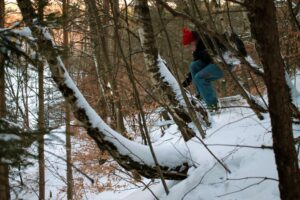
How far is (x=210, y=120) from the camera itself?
5480 millimetres

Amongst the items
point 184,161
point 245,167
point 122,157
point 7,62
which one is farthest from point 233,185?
point 7,62

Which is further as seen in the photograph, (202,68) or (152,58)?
(202,68)

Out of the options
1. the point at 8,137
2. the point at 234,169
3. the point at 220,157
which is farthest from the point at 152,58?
the point at 8,137

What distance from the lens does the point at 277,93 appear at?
6.19ft

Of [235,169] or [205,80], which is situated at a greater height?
[205,80]

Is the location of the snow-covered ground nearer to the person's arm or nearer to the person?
the person

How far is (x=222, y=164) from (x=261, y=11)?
85.2 inches

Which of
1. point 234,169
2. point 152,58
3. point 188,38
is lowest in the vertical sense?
point 234,169

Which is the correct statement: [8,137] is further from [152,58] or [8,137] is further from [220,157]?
[152,58]

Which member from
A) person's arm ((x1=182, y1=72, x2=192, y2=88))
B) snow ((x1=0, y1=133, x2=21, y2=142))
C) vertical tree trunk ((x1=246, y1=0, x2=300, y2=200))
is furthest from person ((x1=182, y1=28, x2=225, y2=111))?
snow ((x1=0, y1=133, x2=21, y2=142))

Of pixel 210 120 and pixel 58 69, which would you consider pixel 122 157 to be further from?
pixel 210 120

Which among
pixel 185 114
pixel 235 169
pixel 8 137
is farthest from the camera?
pixel 185 114

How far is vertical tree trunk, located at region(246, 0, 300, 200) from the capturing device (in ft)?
6.18

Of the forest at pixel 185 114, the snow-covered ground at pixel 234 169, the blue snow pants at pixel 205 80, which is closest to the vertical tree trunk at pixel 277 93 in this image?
the forest at pixel 185 114
